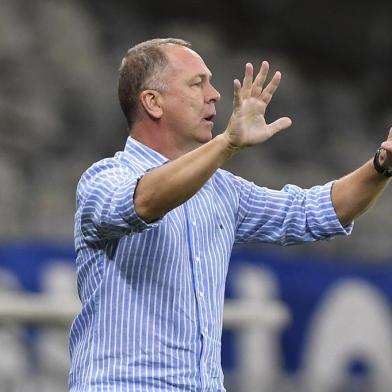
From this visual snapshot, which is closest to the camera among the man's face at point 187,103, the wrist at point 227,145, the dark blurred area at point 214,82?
the wrist at point 227,145

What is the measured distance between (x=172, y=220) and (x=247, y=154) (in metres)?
7.32

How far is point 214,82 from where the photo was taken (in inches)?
454

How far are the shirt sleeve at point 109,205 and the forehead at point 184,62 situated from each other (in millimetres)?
338

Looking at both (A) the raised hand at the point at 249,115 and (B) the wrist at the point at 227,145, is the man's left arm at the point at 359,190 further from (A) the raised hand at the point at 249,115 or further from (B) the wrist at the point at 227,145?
(B) the wrist at the point at 227,145

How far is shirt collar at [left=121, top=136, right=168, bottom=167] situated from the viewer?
3.50m

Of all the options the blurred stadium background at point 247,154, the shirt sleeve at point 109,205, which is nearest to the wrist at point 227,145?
the shirt sleeve at point 109,205

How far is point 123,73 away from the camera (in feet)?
11.7

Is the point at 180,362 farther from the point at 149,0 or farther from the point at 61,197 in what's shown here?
the point at 149,0

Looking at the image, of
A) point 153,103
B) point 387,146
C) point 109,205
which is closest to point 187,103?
point 153,103

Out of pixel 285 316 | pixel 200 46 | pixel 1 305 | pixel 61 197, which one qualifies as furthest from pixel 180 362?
pixel 200 46

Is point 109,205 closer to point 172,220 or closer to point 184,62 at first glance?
point 172,220

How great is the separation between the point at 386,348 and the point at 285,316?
734 millimetres

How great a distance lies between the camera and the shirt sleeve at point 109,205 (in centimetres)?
312

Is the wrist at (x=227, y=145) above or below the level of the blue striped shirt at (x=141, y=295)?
above
